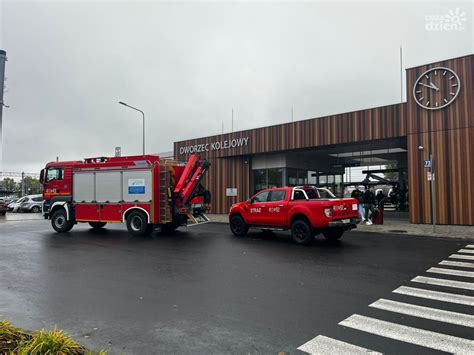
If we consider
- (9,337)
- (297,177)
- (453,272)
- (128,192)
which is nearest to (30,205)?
(128,192)

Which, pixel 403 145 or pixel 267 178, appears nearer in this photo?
pixel 403 145

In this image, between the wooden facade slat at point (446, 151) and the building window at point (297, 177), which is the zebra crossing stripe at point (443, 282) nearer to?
the wooden facade slat at point (446, 151)

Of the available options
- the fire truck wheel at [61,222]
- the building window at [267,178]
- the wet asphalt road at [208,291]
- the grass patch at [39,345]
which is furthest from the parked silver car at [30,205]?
the grass patch at [39,345]

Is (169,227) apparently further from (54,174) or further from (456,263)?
(456,263)

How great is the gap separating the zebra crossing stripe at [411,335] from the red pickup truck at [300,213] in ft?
19.0

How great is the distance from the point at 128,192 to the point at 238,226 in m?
4.77

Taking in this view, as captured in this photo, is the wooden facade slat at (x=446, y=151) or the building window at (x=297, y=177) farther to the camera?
the building window at (x=297, y=177)

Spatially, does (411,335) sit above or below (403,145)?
below

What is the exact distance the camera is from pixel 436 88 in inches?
608

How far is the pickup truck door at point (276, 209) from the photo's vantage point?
11.3 meters

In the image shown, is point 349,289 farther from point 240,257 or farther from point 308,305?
point 240,257

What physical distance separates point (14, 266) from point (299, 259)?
22.2 ft

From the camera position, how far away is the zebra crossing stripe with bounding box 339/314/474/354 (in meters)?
3.67

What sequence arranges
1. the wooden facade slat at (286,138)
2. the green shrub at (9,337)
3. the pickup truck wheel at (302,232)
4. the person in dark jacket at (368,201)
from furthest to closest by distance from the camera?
the wooden facade slat at (286,138)
the person in dark jacket at (368,201)
the pickup truck wheel at (302,232)
the green shrub at (9,337)
